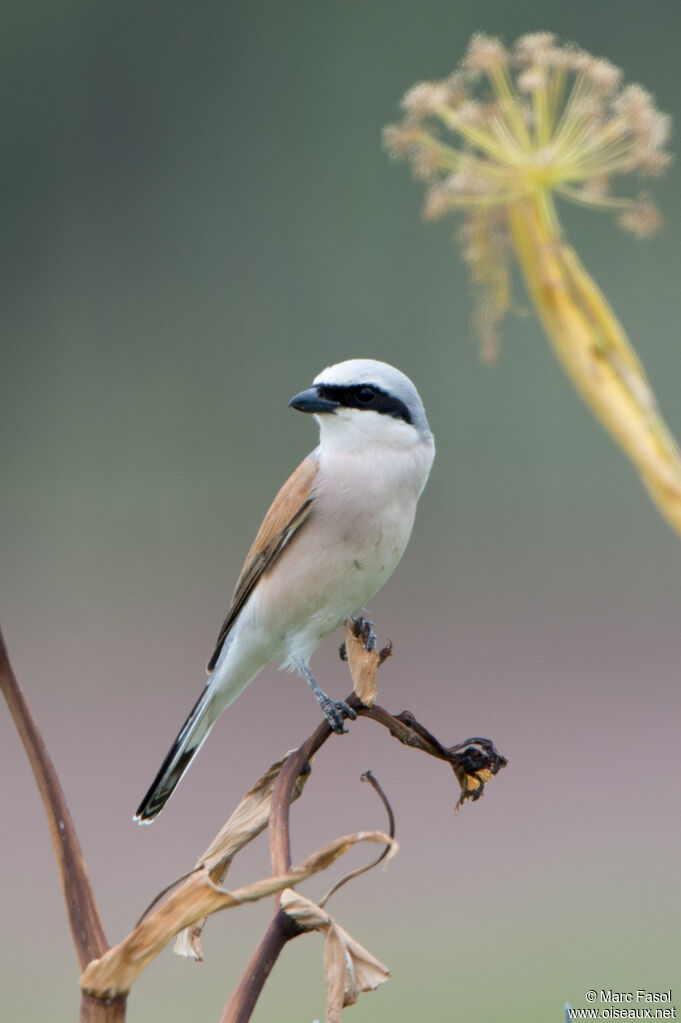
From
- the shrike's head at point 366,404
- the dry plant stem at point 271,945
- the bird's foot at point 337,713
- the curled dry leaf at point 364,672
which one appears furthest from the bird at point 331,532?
the dry plant stem at point 271,945

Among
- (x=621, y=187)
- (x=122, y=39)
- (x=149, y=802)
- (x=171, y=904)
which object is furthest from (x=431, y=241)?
(x=171, y=904)

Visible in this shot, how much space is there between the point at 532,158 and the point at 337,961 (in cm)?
94

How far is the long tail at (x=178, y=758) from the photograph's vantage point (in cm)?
98

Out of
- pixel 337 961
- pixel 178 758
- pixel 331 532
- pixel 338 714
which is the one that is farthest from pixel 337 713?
pixel 331 532

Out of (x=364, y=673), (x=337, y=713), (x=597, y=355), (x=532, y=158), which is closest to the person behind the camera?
(x=364, y=673)

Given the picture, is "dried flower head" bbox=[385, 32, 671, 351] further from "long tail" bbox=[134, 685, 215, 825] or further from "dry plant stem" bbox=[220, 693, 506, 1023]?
"dry plant stem" bbox=[220, 693, 506, 1023]

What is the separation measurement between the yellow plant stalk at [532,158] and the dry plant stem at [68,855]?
2.42 feet

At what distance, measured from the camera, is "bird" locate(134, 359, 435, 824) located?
1221mm

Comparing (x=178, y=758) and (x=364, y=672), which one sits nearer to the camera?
(x=364, y=672)

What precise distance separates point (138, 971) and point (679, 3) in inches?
155

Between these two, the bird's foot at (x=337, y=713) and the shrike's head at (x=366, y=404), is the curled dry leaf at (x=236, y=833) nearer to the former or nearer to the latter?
the bird's foot at (x=337, y=713)

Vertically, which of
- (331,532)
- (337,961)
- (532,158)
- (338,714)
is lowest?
(337,961)

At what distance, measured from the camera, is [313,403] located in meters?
1.22

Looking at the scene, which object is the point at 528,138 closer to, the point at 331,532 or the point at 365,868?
the point at 331,532
